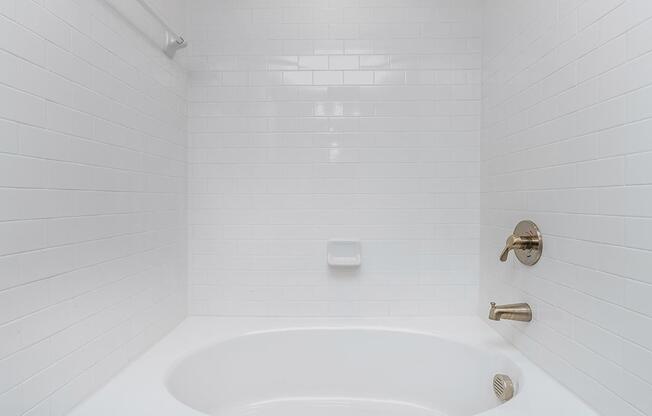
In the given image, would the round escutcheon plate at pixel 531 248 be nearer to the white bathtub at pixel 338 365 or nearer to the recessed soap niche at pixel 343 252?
the white bathtub at pixel 338 365

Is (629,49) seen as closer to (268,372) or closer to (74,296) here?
(74,296)

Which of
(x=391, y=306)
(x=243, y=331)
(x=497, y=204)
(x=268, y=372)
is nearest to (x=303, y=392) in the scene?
(x=268, y=372)

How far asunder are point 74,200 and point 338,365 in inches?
52.8

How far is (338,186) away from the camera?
203 cm

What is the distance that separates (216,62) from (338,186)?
2.95ft

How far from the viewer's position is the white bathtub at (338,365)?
1.68 m

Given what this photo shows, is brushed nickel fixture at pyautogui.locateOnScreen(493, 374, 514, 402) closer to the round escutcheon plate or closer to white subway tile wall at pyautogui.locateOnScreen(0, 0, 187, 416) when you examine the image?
the round escutcheon plate

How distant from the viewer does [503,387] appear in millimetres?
1458

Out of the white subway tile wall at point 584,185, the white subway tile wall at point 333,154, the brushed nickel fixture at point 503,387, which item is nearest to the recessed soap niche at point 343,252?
the white subway tile wall at point 333,154

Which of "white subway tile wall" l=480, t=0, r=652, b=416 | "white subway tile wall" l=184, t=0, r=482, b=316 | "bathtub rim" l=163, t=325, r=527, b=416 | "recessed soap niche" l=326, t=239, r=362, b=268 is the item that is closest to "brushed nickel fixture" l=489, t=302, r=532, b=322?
"white subway tile wall" l=480, t=0, r=652, b=416

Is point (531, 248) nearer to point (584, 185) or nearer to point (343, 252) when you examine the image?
point (584, 185)

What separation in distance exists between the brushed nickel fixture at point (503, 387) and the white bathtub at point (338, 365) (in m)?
0.08

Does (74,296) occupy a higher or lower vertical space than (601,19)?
lower

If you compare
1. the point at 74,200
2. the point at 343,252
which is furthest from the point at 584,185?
the point at 74,200
